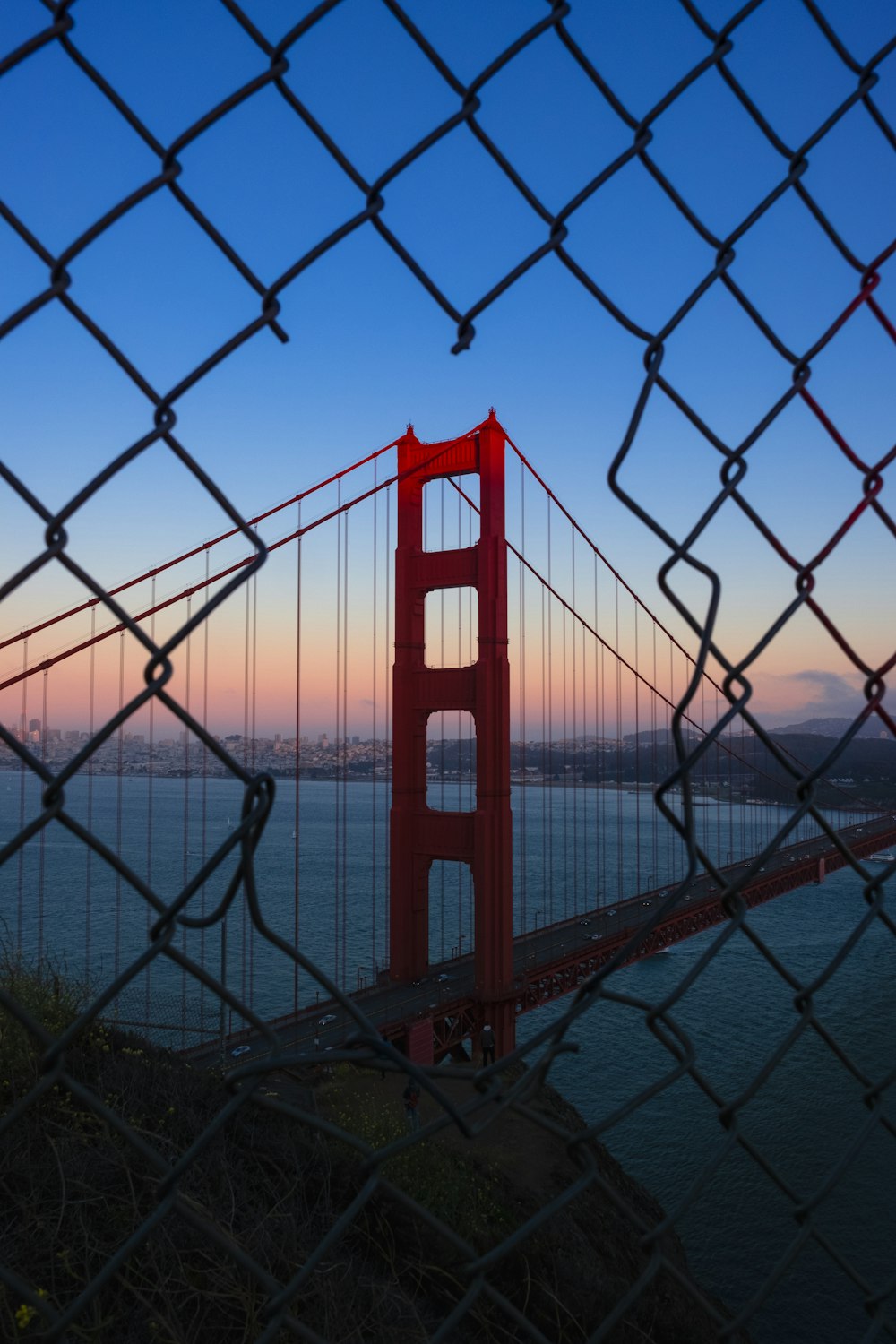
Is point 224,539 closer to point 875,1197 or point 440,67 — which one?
point 875,1197

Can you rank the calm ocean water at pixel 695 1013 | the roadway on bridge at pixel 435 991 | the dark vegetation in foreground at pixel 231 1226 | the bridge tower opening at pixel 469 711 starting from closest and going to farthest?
the dark vegetation in foreground at pixel 231 1226
the roadway on bridge at pixel 435 991
the calm ocean water at pixel 695 1013
the bridge tower opening at pixel 469 711

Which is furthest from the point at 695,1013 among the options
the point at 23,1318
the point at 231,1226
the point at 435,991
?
the point at 23,1318

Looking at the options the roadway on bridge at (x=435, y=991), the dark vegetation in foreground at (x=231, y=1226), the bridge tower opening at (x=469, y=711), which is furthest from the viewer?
the bridge tower opening at (x=469, y=711)

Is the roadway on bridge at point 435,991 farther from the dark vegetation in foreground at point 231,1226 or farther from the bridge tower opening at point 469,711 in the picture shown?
the dark vegetation in foreground at point 231,1226

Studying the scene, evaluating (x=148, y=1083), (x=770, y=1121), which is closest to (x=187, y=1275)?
(x=148, y=1083)

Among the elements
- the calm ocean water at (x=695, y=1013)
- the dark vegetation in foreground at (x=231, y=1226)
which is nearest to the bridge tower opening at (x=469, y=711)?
the calm ocean water at (x=695, y=1013)

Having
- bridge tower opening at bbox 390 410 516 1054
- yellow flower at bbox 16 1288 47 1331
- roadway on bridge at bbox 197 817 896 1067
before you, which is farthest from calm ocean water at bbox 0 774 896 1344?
bridge tower opening at bbox 390 410 516 1054

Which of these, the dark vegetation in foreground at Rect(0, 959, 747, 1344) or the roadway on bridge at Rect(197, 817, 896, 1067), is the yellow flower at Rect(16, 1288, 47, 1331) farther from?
the roadway on bridge at Rect(197, 817, 896, 1067)
